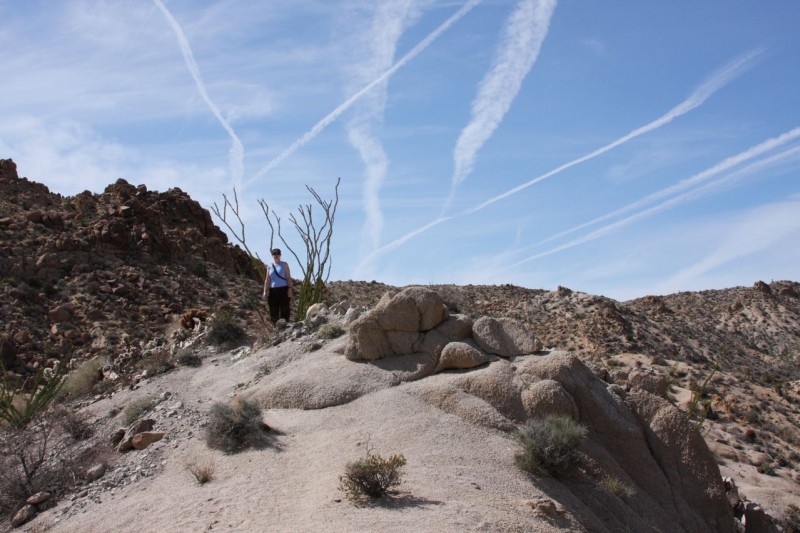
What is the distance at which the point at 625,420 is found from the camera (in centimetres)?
1048

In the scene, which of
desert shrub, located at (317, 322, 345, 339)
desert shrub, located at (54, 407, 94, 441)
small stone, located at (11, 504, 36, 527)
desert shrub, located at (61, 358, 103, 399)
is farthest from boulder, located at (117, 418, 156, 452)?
desert shrub, located at (61, 358, 103, 399)

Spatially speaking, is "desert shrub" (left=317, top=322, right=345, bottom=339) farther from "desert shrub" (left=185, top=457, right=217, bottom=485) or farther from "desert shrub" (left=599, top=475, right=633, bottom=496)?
"desert shrub" (left=599, top=475, right=633, bottom=496)

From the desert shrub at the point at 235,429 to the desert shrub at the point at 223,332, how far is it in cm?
641

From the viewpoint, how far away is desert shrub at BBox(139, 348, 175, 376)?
14742 mm

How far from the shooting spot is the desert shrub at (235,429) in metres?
9.41

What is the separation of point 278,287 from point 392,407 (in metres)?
6.58

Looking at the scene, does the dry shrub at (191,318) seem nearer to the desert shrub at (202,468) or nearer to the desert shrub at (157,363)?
the desert shrub at (157,363)

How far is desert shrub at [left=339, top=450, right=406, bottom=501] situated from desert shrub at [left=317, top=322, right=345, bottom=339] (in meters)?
5.97

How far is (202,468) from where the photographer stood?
29.0ft

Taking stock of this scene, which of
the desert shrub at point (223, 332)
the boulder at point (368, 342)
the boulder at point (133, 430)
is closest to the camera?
the boulder at point (133, 430)

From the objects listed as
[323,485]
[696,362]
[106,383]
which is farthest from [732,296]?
[323,485]

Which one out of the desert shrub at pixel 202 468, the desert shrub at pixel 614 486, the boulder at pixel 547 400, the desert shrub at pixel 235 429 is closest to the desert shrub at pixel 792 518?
the desert shrub at pixel 614 486

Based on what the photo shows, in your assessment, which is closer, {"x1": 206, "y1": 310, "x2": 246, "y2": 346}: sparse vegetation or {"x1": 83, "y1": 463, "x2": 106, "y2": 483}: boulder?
{"x1": 83, "y1": 463, "x2": 106, "y2": 483}: boulder

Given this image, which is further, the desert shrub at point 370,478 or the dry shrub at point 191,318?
A: the dry shrub at point 191,318
